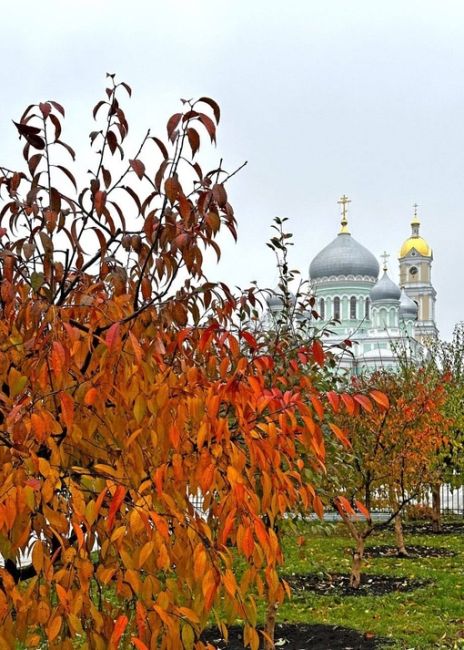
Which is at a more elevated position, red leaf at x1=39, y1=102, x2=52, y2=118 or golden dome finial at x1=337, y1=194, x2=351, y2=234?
golden dome finial at x1=337, y1=194, x2=351, y2=234

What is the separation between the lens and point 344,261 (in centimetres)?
5750

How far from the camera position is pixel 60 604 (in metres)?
2.42

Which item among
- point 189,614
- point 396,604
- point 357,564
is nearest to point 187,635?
point 189,614

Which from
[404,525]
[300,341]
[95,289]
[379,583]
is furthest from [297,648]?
[404,525]

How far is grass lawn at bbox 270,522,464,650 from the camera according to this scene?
23.1ft

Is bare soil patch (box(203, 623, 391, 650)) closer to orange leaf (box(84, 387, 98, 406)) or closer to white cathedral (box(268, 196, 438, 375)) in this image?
orange leaf (box(84, 387, 98, 406))

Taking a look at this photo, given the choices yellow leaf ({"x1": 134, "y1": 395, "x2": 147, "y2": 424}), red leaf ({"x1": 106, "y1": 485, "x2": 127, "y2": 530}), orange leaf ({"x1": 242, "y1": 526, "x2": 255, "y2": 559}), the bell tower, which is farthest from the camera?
the bell tower

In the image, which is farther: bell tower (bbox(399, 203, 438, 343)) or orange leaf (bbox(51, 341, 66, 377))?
bell tower (bbox(399, 203, 438, 343))

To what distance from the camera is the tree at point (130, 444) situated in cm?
238

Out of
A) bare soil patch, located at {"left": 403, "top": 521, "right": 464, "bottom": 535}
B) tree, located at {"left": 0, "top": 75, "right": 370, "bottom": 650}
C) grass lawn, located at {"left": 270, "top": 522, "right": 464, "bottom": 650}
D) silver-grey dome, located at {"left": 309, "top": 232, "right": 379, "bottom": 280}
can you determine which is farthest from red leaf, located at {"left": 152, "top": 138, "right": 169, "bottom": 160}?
silver-grey dome, located at {"left": 309, "top": 232, "right": 379, "bottom": 280}

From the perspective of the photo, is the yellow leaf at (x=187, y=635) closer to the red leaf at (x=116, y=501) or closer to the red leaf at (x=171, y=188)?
the red leaf at (x=116, y=501)

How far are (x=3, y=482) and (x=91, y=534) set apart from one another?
1.32 feet

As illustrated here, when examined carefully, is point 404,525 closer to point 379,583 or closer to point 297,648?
point 379,583

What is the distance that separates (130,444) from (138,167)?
0.94 meters
